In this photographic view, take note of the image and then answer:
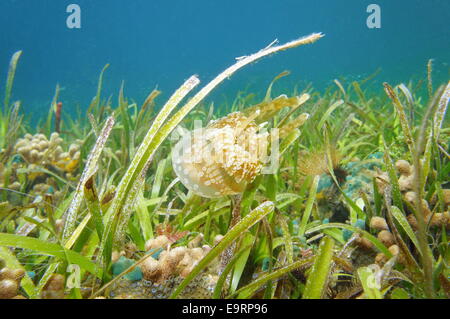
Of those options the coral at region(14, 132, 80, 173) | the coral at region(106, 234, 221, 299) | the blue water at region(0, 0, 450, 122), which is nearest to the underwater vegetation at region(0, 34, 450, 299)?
the coral at region(106, 234, 221, 299)

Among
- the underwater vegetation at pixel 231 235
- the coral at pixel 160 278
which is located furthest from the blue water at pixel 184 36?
the coral at pixel 160 278

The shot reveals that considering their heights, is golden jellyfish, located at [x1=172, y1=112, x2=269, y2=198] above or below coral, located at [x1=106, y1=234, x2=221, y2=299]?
above

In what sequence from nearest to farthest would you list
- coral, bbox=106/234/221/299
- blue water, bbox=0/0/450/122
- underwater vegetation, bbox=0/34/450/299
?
1. underwater vegetation, bbox=0/34/450/299
2. coral, bbox=106/234/221/299
3. blue water, bbox=0/0/450/122

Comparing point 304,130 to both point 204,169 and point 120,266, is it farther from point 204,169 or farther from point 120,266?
point 120,266

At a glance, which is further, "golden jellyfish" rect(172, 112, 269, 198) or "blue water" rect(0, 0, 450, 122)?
"blue water" rect(0, 0, 450, 122)

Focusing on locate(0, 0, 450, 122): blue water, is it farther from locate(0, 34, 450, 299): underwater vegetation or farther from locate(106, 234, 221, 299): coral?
locate(106, 234, 221, 299): coral

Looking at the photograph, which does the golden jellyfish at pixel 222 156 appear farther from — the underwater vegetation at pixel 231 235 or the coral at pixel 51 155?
the coral at pixel 51 155

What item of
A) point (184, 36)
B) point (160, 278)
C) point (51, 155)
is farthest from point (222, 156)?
point (184, 36)
